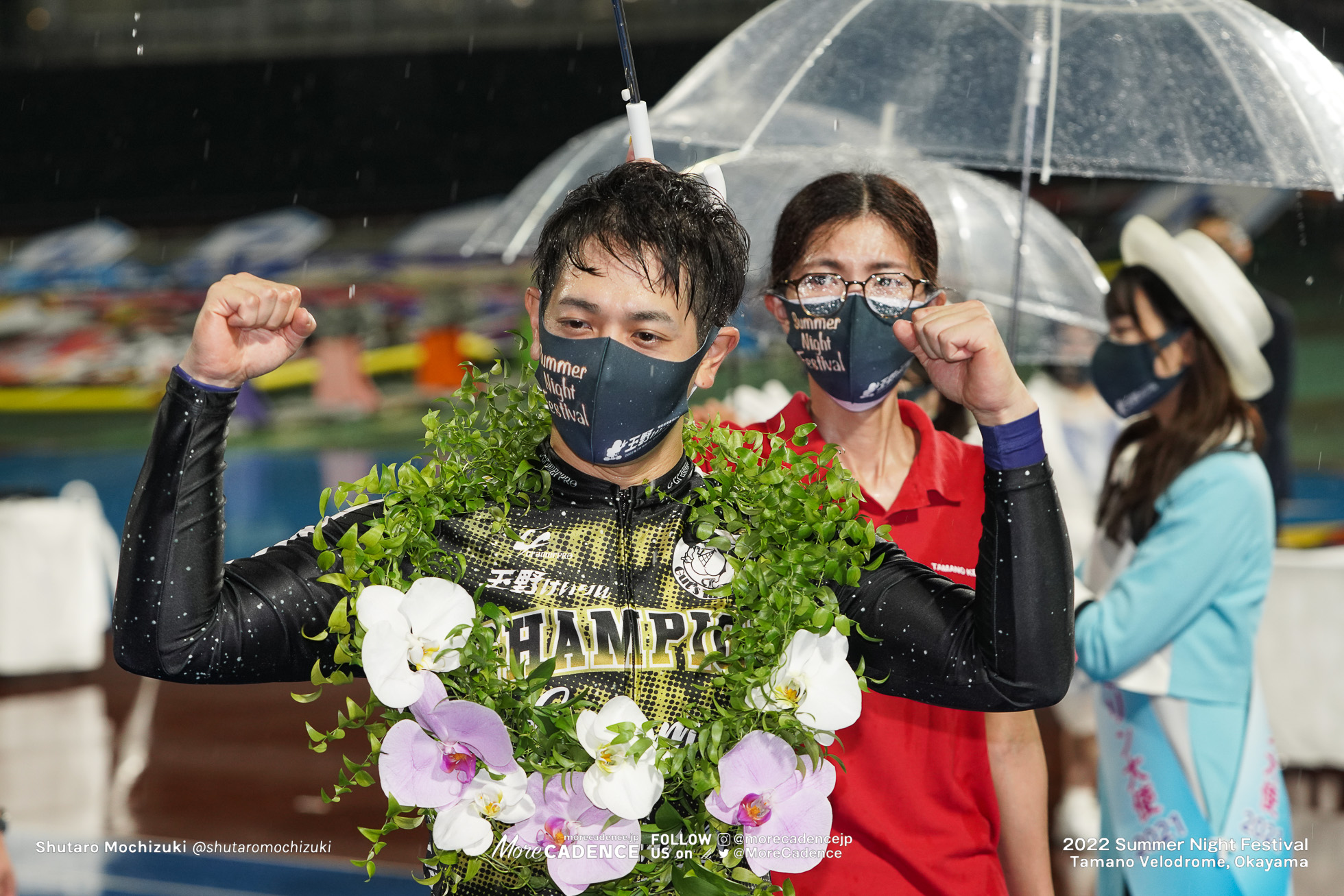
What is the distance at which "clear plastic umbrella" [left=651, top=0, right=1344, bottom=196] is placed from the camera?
9.24 feet

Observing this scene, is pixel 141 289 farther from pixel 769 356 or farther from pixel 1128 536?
pixel 1128 536

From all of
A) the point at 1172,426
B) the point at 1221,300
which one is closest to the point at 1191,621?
the point at 1172,426

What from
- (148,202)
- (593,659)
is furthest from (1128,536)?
(148,202)

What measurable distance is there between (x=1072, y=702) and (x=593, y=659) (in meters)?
4.20

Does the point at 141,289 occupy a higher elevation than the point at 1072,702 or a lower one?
higher

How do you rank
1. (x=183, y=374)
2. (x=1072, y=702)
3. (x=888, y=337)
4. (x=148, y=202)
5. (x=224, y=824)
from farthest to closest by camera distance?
(x=148, y=202) → (x=1072, y=702) → (x=224, y=824) → (x=888, y=337) → (x=183, y=374)

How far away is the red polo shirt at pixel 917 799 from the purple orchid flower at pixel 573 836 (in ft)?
1.72

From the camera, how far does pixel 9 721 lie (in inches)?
240

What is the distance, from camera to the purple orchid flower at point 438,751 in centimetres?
155

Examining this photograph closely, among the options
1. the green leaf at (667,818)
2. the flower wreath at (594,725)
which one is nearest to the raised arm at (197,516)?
the flower wreath at (594,725)

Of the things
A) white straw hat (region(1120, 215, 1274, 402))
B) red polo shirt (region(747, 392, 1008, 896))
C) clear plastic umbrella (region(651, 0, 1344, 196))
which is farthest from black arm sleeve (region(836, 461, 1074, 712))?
white straw hat (region(1120, 215, 1274, 402))

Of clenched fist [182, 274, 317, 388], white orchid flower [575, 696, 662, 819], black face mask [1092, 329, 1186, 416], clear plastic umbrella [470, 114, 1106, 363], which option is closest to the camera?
clenched fist [182, 274, 317, 388]

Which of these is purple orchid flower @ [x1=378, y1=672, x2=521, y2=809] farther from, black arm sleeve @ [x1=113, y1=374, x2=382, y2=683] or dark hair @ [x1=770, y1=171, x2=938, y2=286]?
dark hair @ [x1=770, y1=171, x2=938, y2=286]

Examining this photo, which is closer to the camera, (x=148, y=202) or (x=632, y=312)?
(x=632, y=312)
